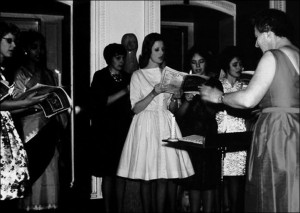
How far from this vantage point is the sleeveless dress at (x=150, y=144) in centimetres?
422

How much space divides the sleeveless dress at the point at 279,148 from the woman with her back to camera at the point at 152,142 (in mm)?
1409

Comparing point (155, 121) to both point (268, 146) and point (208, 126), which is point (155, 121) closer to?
point (208, 126)

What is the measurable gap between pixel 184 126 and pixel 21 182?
1.65 metres

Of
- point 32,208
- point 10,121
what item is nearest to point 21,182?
point 10,121

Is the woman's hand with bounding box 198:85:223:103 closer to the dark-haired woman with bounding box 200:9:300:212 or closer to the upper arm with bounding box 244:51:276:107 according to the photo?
the dark-haired woman with bounding box 200:9:300:212

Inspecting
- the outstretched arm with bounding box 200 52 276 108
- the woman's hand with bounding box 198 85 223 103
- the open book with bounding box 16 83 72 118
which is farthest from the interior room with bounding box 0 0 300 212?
the outstretched arm with bounding box 200 52 276 108

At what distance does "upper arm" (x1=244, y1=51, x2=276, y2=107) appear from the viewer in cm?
270

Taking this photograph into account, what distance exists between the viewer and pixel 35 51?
A: 4.57 metres

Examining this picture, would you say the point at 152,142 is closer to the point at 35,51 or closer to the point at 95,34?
the point at 35,51

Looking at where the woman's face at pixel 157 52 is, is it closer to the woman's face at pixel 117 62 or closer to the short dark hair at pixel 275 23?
the woman's face at pixel 117 62

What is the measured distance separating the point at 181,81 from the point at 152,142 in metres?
0.68

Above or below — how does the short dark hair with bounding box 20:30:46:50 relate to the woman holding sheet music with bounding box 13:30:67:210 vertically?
above

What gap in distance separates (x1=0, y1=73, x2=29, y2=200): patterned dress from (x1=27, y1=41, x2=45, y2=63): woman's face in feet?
3.17

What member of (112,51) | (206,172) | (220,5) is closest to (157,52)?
(112,51)
